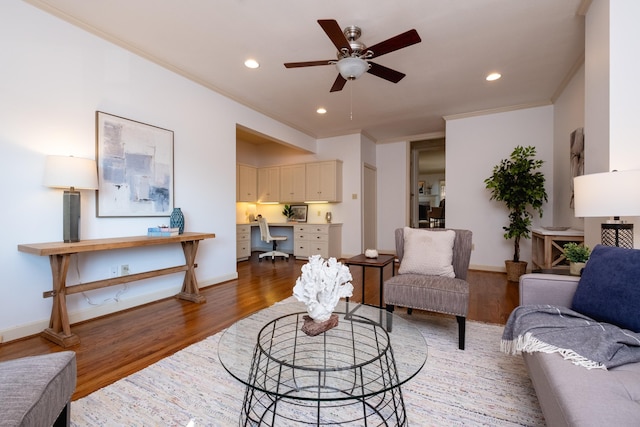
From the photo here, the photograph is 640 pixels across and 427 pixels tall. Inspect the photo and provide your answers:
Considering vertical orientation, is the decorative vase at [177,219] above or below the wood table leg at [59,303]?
above

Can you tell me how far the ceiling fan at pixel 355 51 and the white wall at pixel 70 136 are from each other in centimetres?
173

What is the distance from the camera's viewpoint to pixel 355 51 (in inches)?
100

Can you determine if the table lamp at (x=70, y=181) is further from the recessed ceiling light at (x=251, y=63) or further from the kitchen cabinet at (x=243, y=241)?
the kitchen cabinet at (x=243, y=241)

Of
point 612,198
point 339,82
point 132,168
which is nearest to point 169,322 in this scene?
point 132,168

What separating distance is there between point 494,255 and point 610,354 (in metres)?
4.17

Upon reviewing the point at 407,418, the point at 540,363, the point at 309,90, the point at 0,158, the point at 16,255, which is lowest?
the point at 407,418

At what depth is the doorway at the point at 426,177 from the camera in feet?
23.2

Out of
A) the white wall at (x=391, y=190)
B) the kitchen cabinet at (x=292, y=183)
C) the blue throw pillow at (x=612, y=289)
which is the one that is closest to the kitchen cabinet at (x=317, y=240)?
the kitchen cabinet at (x=292, y=183)

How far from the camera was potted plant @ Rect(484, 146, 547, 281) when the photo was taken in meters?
4.03

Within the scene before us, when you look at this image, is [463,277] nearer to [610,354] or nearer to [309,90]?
[610,354]

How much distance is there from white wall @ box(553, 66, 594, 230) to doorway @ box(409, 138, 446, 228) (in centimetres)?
246

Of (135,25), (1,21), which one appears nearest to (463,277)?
(135,25)

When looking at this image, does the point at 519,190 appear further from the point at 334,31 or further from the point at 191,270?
the point at 191,270

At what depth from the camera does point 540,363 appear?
1152 millimetres
